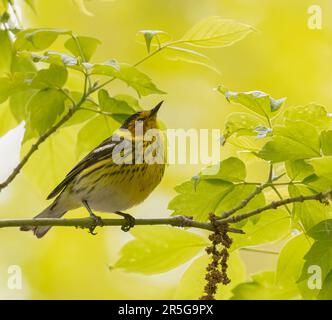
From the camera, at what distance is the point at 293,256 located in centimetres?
238

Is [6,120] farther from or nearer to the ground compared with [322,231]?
farther from the ground

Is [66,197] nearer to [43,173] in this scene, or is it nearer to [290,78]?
[43,173]

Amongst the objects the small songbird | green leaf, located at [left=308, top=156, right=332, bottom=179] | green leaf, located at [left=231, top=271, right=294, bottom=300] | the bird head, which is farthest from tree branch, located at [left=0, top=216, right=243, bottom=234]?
the bird head

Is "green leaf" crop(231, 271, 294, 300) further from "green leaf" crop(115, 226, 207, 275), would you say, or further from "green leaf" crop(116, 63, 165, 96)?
"green leaf" crop(116, 63, 165, 96)

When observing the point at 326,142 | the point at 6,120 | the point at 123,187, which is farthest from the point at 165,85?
the point at 326,142

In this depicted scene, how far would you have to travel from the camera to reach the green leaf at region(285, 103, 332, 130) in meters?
2.09

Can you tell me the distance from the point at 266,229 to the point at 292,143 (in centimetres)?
55

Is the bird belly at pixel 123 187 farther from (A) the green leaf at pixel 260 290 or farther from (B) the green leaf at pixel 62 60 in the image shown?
(B) the green leaf at pixel 62 60

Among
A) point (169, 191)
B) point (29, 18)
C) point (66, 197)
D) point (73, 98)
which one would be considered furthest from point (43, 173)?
point (29, 18)

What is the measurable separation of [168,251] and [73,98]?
661 millimetres

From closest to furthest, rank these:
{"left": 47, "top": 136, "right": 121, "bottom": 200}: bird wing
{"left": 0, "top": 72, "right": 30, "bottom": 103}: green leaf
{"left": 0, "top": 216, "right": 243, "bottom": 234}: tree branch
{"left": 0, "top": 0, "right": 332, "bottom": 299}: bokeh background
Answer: {"left": 0, "top": 216, "right": 243, "bottom": 234}: tree branch, {"left": 0, "top": 72, "right": 30, "bottom": 103}: green leaf, {"left": 47, "top": 136, "right": 121, "bottom": 200}: bird wing, {"left": 0, "top": 0, "right": 332, "bottom": 299}: bokeh background

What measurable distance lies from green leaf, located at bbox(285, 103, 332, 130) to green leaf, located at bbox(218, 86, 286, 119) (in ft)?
0.15

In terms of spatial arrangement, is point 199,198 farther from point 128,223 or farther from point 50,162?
point 50,162

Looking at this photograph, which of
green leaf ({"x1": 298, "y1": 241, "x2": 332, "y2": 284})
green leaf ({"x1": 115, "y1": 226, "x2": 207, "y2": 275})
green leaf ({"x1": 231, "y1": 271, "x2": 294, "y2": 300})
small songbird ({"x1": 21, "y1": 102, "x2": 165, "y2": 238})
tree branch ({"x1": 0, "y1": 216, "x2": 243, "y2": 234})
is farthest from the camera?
small songbird ({"x1": 21, "y1": 102, "x2": 165, "y2": 238})
